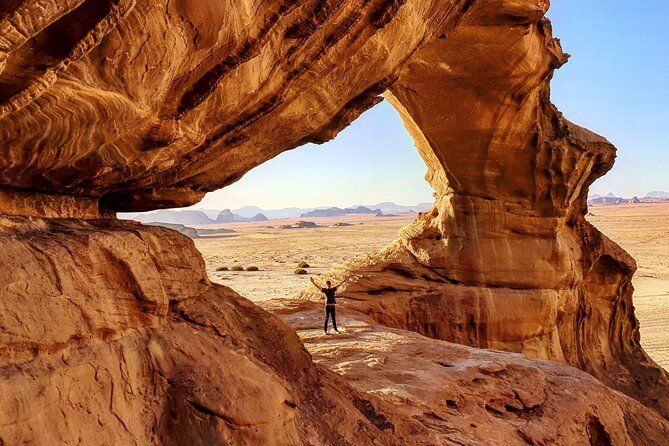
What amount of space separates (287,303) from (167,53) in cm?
983

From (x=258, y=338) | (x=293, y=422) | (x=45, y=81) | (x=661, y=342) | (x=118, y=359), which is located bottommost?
(x=661, y=342)

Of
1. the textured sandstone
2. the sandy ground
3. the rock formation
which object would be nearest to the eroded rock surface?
the rock formation

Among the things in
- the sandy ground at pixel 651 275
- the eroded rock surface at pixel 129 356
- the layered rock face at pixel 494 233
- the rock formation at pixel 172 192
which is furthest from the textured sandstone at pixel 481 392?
the sandy ground at pixel 651 275

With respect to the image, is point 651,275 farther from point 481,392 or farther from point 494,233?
point 481,392

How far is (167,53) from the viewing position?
14.8ft

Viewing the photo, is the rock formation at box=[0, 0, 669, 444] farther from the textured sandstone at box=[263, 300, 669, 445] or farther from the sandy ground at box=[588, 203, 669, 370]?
the sandy ground at box=[588, 203, 669, 370]

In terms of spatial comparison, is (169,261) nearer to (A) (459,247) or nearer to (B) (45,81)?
(B) (45,81)

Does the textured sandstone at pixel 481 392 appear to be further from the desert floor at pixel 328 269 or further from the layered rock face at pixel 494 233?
the desert floor at pixel 328 269

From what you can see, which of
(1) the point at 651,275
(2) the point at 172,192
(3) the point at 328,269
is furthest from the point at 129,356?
(1) the point at 651,275

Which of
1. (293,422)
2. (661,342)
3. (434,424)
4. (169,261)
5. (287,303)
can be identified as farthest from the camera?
(661,342)

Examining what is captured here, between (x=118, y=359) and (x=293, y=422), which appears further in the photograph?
(x=293, y=422)

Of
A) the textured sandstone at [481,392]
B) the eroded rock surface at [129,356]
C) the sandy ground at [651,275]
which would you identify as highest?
the eroded rock surface at [129,356]

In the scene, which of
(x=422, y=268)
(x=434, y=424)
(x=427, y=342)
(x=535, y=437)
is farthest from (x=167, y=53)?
(x=422, y=268)

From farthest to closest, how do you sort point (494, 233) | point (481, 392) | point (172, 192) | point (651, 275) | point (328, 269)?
point (651, 275) → point (328, 269) → point (494, 233) → point (481, 392) → point (172, 192)
